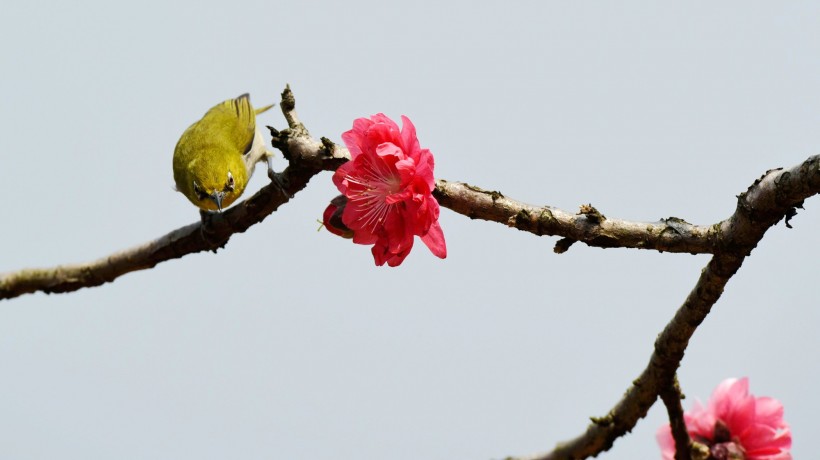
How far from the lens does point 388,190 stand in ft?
9.96

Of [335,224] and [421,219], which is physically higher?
[335,224]

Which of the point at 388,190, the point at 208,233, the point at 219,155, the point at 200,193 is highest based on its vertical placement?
the point at 219,155

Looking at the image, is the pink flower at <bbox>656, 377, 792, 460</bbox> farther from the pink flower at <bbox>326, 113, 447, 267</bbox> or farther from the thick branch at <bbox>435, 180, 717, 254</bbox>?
the pink flower at <bbox>326, 113, 447, 267</bbox>

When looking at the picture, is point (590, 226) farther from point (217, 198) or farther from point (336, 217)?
point (217, 198)

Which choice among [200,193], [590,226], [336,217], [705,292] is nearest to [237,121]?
[200,193]

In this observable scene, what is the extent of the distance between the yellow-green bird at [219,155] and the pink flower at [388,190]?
12.7 feet

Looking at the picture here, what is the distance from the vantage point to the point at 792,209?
2908mm

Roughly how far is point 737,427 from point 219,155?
17.6ft

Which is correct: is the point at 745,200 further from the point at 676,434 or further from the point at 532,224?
the point at 676,434

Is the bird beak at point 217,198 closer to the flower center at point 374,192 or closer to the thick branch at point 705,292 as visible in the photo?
the thick branch at point 705,292

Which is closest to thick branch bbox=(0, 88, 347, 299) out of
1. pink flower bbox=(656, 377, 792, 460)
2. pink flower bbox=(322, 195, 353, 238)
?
pink flower bbox=(322, 195, 353, 238)

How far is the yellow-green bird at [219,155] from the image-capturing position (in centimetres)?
699

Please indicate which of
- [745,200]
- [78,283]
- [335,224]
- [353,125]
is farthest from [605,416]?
[78,283]

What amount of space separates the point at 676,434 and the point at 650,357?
14.8 inches
